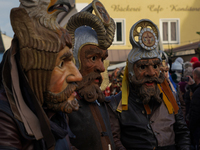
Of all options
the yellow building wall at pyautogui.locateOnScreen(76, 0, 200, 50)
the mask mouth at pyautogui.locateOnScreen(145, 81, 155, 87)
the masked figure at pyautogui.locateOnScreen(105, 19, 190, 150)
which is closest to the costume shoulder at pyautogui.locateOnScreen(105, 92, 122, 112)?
the masked figure at pyautogui.locateOnScreen(105, 19, 190, 150)

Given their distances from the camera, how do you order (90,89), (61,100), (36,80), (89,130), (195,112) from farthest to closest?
(195,112)
(90,89)
(89,130)
(61,100)
(36,80)

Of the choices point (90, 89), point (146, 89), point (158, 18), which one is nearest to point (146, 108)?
point (146, 89)

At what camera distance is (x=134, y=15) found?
15.8 metres

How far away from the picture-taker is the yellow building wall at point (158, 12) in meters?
15.6

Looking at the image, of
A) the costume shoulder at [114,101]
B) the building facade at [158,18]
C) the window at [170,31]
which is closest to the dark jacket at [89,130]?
the costume shoulder at [114,101]

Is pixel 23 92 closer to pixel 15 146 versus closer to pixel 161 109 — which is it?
pixel 15 146

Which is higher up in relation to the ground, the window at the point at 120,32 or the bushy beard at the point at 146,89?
the window at the point at 120,32

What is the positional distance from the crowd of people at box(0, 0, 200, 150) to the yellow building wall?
415 inches

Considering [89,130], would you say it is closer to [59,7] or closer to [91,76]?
[91,76]

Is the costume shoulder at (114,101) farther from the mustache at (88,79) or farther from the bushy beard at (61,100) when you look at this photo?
the bushy beard at (61,100)

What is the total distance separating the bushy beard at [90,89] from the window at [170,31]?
546 inches

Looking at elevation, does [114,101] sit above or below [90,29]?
below

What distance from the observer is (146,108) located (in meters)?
3.87

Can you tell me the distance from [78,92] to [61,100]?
116cm
